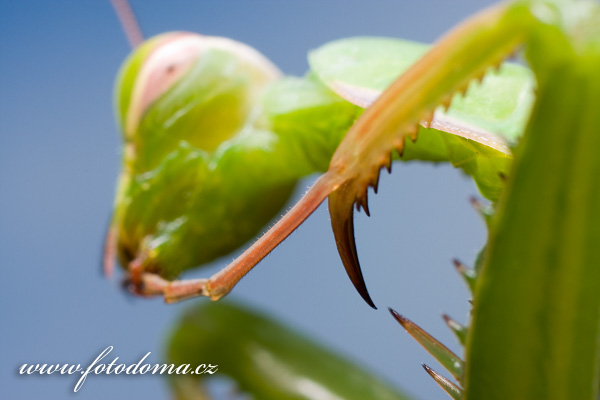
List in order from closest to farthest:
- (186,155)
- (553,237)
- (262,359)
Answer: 1. (553,237)
2. (186,155)
3. (262,359)

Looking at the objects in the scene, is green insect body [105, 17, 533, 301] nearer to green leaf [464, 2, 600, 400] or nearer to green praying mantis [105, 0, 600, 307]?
Result: green praying mantis [105, 0, 600, 307]

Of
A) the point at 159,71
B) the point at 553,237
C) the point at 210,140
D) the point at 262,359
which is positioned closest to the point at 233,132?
the point at 210,140

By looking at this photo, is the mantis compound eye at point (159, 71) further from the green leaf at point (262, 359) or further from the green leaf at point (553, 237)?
the green leaf at point (553, 237)

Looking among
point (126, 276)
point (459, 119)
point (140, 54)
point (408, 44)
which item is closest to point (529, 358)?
point (459, 119)

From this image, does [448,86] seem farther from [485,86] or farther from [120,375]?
[120,375]

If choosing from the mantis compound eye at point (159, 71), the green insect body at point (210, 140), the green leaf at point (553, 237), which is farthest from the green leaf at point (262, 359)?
the green leaf at point (553, 237)

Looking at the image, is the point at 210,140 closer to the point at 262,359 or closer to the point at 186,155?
the point at 186,155

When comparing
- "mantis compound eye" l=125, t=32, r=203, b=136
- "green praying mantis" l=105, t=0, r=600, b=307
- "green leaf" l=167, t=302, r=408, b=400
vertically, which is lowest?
"green leaf" l=167, t=302, r=408, b=400

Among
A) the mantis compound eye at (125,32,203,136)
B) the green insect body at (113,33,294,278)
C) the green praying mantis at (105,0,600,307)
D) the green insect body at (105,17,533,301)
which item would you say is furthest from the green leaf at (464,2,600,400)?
the mantis compound eye at (125,32,203,136)
